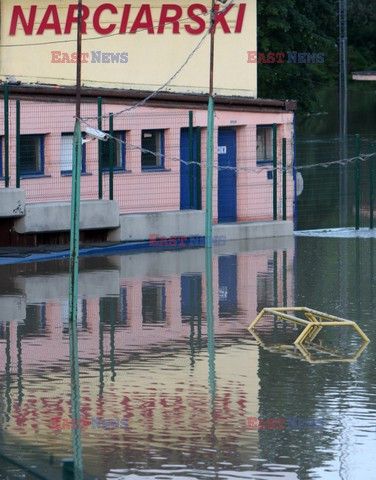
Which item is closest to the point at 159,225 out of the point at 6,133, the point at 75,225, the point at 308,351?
the point at 6,133

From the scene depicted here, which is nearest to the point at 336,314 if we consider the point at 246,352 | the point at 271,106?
the point at 246,352

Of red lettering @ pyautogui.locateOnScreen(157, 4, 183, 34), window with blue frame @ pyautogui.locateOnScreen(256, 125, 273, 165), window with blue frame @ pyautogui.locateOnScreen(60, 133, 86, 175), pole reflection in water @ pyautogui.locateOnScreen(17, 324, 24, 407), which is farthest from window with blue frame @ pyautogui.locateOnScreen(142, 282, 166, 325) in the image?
red lettering @ pyautogui.locateOnScreen(157, 4, 183, 34)

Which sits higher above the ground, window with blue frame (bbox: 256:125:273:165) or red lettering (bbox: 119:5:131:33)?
red lettering (bbox: 119:5:131:33)

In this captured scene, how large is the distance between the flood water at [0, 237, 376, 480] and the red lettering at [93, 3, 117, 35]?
39.4ft

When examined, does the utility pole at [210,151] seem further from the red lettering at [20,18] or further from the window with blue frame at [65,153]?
the red lettering at [20,18]

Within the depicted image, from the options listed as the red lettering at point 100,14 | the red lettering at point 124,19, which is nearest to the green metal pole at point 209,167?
the red lettering at point 124,19

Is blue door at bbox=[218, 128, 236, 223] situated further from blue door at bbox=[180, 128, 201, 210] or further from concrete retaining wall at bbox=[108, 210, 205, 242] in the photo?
concrete retaining wall at bbox=[108, 210, 205, 242]

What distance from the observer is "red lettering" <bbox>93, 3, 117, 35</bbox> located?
118 feet

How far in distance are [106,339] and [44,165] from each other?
39.8ft

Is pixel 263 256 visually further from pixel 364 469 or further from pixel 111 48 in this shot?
pixel 364 469

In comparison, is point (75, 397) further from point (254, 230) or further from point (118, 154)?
point (254, 230)

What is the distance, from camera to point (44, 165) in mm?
29062

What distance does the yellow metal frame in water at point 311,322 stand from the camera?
17.1 meters

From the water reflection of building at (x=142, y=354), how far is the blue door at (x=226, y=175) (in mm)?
6081
